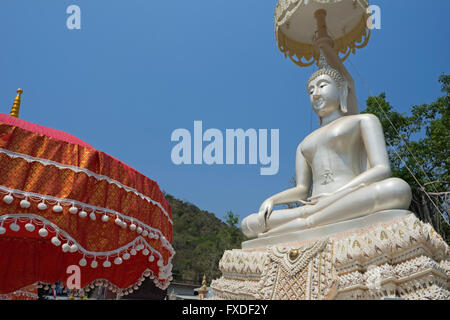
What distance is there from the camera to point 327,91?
434cm

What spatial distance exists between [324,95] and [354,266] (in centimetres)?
231

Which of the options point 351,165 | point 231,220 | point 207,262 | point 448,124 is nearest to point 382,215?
point 351,165

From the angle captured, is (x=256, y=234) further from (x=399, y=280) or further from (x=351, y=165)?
(x=399, y=280)

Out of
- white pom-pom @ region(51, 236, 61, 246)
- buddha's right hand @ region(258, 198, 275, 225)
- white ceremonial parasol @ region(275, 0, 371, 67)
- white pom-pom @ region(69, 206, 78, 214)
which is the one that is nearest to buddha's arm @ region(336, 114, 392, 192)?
buddha's right hand @ region(258, 198, 275, 225)

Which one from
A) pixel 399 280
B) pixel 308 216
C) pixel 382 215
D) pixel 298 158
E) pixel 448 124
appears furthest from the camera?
pixel 448 124

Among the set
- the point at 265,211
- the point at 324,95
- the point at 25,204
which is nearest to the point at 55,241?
the point at 25,204

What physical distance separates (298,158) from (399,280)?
2417mm

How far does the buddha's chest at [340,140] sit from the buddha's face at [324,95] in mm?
283

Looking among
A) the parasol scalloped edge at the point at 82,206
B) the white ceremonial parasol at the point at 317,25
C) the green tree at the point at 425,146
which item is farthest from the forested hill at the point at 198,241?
the parasol scalloped edge at the point at 82,206

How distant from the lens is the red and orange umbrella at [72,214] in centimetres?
258

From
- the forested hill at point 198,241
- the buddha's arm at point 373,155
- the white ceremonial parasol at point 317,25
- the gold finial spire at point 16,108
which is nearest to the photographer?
the buddha's arm at point 373,155

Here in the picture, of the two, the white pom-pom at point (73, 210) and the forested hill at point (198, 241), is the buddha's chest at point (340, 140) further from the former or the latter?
the forested hill at point (198, 241)

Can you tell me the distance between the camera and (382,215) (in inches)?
114

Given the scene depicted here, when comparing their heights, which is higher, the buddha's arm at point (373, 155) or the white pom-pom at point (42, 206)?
the buddha's arm at point (373, 155)
